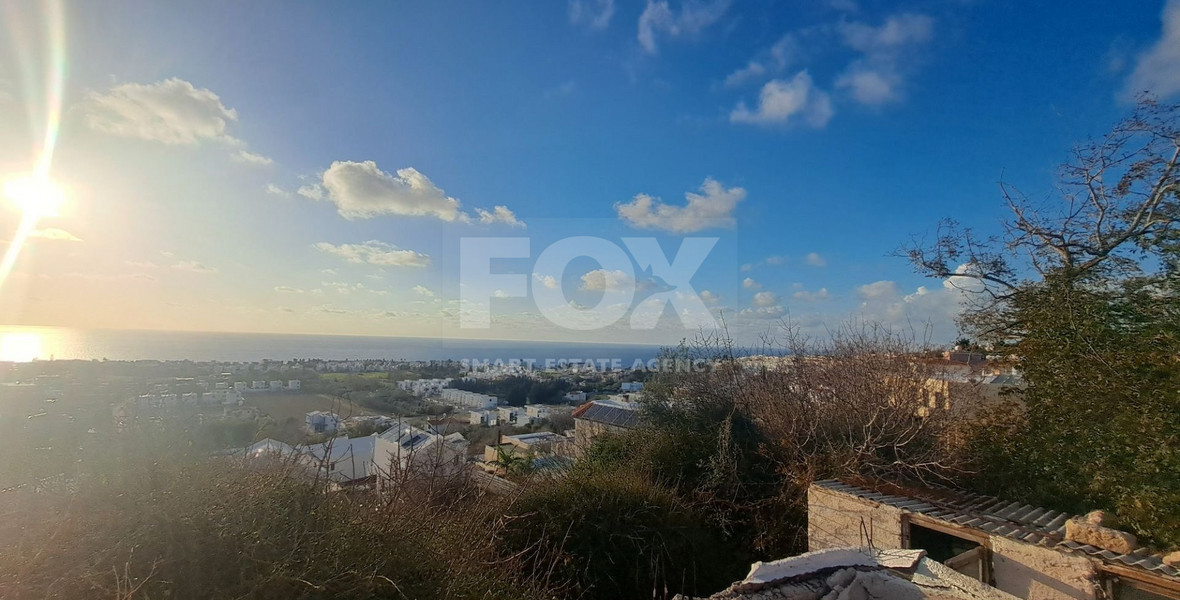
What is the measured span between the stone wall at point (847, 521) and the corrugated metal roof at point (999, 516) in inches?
4.0

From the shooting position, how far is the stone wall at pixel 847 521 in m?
5.50

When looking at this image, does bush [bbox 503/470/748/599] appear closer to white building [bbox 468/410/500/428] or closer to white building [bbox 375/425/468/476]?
white building [bbox 375/425/468/476]

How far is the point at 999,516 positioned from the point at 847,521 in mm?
1495

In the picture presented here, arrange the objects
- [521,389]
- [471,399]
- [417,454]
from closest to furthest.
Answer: [417,454], [471,399], [521,389]

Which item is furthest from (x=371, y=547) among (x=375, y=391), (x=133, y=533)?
(x=375, y=391)

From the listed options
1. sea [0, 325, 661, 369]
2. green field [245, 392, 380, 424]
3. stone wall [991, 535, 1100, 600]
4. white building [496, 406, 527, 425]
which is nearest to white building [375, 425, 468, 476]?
green field [245, 392, 380, 424]

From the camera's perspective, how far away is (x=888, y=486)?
666cm

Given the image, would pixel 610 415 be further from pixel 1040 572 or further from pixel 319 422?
pixel 1040 572

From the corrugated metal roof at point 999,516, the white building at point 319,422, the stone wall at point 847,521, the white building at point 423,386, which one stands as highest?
the white building at point 319,422

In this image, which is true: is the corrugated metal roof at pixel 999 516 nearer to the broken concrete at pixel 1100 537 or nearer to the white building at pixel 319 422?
the broken concrete at pixel 1100 537

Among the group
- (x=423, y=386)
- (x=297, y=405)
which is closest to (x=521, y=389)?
(x=423, y=386)

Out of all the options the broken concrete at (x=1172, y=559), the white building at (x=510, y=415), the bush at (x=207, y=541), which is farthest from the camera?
the white building at (x=510, y=415)

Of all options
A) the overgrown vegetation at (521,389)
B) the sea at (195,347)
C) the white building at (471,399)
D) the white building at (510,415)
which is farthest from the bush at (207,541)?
the overgrown vegetation at (521,389)

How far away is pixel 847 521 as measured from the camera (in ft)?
19.9
